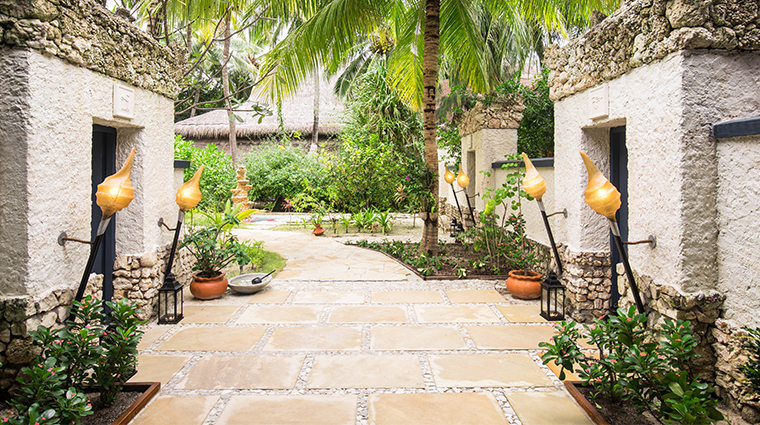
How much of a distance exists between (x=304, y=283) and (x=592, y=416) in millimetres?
3694

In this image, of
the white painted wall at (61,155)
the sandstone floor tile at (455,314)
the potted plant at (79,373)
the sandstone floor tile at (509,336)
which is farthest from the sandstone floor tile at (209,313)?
the sandstone floor tile at (509,336)

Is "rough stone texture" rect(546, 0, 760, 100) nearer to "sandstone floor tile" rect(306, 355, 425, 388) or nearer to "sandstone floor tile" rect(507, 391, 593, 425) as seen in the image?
"sandstone floor tile" rect(507, 391, 593, 425)

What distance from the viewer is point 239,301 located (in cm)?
463

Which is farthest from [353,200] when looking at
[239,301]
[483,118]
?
[239,301]

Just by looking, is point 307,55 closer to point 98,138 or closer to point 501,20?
point 98,138

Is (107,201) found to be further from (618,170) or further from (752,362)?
(618,170)

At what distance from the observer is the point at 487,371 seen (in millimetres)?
2916

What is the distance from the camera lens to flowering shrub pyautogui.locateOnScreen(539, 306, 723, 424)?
72.8 inches

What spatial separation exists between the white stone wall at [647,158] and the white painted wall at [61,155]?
3700 mm

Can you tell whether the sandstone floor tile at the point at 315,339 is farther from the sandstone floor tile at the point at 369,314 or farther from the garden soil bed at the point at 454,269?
the garden soil bed at the point at 454,269

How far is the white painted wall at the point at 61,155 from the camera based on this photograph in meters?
2.52

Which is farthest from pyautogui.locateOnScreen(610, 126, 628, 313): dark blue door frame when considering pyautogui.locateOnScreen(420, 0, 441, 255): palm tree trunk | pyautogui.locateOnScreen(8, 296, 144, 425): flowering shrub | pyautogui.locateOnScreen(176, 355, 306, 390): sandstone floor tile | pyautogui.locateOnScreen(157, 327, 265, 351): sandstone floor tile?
pyautogui.locateOnScreen(8, 296, 144, 425): flowering shrub

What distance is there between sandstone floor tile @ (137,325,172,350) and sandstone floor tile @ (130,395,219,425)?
0.99 meters

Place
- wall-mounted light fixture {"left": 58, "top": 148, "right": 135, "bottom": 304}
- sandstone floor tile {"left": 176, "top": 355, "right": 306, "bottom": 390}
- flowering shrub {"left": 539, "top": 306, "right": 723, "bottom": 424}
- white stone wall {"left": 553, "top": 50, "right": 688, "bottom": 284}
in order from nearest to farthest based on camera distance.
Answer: flowering shrub {"left": 539, "top": 306, "right": 723, "bottom": 424}, white stone wall {"left": 553, "top": 50, "right": 688, "bottom": 284}, wall-mounted light fixture {"left": 58, "top": 148, "right": 135, "bottom": 304}, sandstone floor tile {"left": 176, "top": 355, "right": 306, "bottom": 390}
